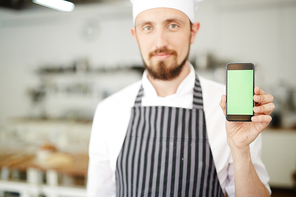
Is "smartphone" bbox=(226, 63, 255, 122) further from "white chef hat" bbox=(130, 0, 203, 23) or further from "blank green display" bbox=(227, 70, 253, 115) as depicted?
"white chef hat" bbox=(130, 0, 203, 23)

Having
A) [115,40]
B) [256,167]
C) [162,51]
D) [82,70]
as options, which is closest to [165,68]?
[162,51]

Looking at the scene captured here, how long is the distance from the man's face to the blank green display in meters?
0.32

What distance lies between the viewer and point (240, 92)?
2.44 feet

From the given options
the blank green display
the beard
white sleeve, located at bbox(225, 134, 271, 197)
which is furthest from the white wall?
the blank green display

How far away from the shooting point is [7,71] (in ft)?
16.4

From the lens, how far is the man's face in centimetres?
99

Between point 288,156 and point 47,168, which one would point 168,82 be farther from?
point 288,156

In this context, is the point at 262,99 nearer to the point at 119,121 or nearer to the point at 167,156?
the point at 167,156

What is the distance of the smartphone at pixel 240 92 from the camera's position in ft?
2.40

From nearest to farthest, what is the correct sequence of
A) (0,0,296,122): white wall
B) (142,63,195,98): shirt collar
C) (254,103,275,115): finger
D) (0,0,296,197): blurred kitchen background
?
(254,103,275,115): finger
(142,63,195,98): shirt collar
(0,0,296,197): blurred kitchen background
(0,0,296,122): white wall

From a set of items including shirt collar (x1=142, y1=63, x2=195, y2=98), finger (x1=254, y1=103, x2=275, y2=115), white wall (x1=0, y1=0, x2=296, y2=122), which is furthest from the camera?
white wall (x1=0, y1=0, x2=296, y2=122)

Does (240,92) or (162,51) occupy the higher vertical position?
(162,51)

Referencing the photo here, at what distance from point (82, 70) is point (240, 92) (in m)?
4.07

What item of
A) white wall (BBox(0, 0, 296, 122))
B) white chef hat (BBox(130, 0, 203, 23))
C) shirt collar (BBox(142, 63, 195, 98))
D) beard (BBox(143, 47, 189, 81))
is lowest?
shirt collar (BBox(142, 63, 195, 98))
